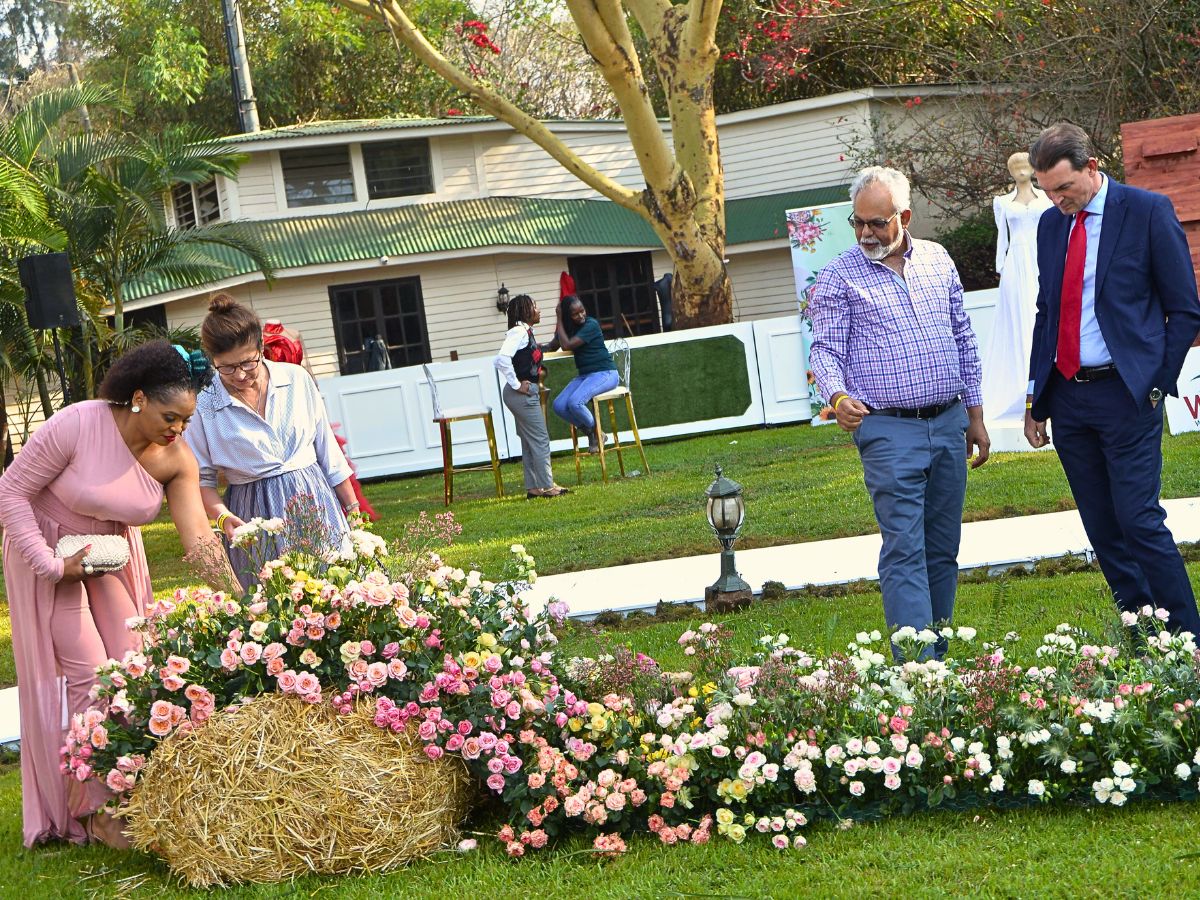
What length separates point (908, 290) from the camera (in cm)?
519

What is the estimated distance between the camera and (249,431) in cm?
509

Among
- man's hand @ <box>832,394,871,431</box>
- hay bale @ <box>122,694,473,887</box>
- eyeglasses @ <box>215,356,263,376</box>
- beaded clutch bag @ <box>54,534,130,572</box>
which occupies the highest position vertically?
eyeglasses @ <box>215,356,263,376</box>

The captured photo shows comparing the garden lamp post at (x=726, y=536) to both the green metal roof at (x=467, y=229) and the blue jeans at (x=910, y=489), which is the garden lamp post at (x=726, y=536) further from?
the green metal roof at (x=467, y=229)

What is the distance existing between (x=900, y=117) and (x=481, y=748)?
22034 mm

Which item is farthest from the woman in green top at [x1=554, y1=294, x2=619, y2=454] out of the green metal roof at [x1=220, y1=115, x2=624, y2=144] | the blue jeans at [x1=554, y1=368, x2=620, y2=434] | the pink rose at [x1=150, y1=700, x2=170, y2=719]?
the green metal roof at [x1=220, y1=115, x2=624, y2=144]

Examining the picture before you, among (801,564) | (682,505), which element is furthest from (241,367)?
(682,505)

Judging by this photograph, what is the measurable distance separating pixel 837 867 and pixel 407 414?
46.2ft

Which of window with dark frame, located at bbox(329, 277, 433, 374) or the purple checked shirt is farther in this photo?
window with dark frame, located at bbox(329, 277, 433, 374)

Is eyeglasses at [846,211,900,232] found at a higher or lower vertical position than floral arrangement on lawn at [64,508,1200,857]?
higher

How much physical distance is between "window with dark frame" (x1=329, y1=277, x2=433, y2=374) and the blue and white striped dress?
62.1 feet

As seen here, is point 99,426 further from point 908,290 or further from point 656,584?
point 656,584

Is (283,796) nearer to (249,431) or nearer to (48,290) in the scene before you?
(249,431)

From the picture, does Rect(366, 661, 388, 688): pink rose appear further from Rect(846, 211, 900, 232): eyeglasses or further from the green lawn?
the green lawn

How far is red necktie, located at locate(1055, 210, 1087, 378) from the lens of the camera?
5062 millimetres
